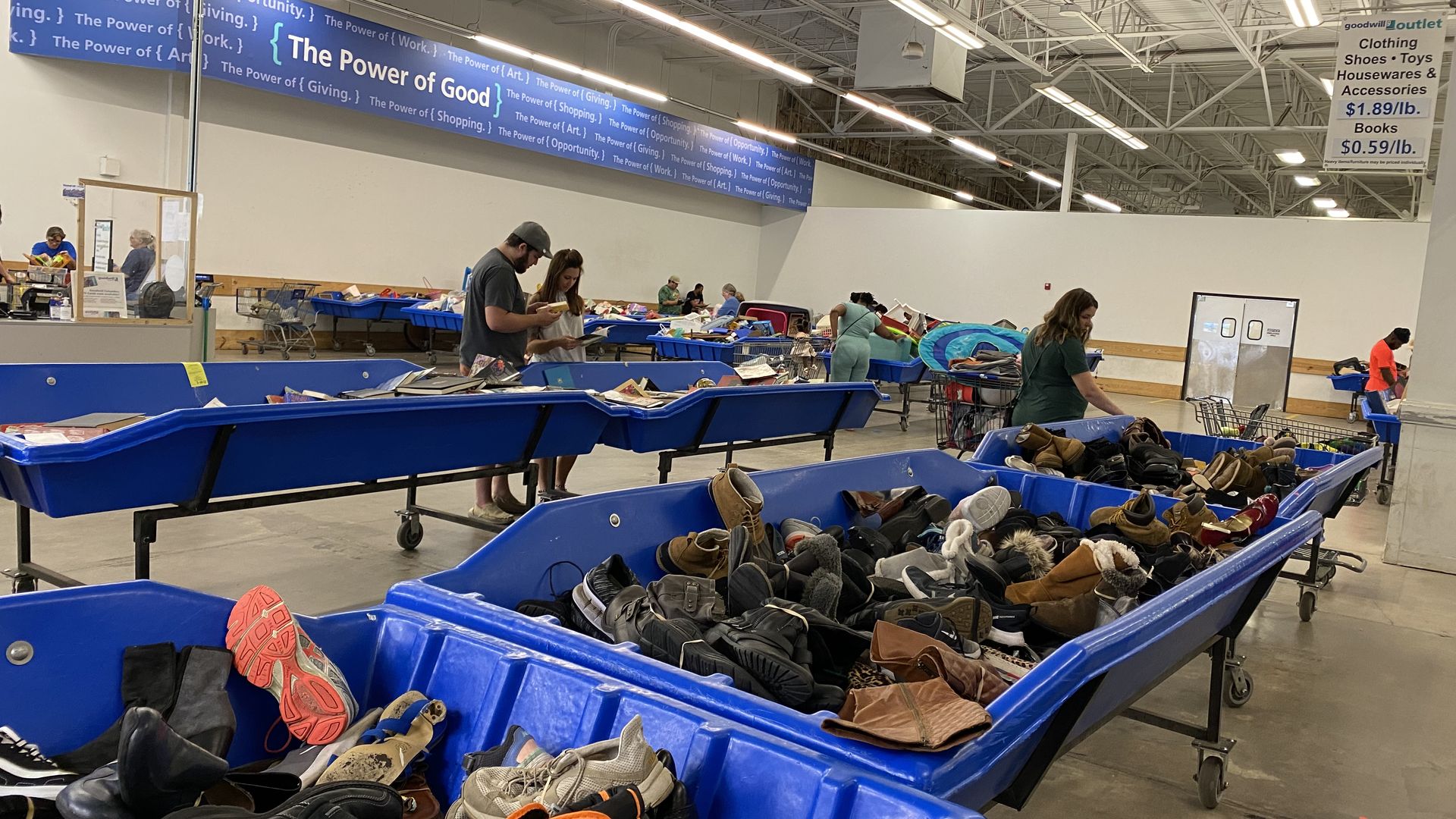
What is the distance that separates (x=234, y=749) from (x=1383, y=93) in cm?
1112

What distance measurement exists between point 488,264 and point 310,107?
35.1 feet

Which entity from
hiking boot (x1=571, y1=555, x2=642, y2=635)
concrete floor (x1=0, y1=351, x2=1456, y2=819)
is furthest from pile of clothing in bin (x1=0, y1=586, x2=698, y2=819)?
concrete floor (x1=0, y1=351, x2=1456, y2=819)

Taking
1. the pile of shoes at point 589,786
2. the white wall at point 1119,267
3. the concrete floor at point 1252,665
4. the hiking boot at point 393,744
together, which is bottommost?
the concrete floor at point 1252,665

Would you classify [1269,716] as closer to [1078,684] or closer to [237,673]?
[1078,684]

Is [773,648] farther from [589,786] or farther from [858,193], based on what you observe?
[858,193]

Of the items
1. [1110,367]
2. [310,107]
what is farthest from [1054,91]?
[310,107]

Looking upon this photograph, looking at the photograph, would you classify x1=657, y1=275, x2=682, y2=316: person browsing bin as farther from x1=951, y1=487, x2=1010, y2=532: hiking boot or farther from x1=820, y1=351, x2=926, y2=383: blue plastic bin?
x1=951, y1=487, x2=1010, y2=532: hiking boot

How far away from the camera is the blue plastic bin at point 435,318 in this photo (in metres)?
13.2

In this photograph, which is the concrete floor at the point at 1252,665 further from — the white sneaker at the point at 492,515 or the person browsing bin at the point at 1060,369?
the person browsing bin at the point at 1060,369

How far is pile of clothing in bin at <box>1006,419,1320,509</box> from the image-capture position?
4547mm

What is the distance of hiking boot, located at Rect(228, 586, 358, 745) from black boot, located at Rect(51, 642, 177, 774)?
0.11 metres

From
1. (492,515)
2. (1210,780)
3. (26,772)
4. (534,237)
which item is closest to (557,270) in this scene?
(534,237)

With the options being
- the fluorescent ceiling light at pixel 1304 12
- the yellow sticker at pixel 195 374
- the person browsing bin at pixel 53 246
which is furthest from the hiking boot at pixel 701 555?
the person browsing bin at pixel 53 246

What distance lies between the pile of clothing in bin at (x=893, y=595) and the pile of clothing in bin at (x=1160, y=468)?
2.55 ft
